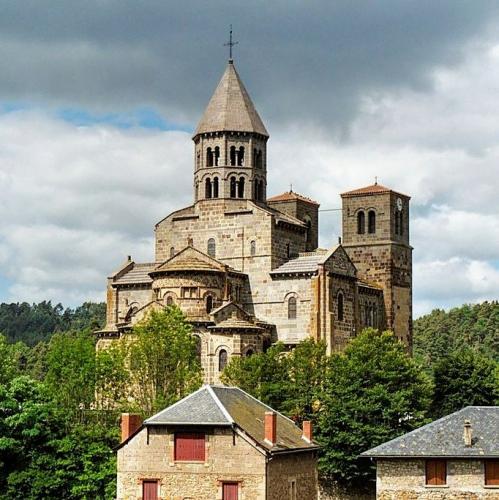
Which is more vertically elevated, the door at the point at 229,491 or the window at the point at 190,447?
the window at the point at 190,447

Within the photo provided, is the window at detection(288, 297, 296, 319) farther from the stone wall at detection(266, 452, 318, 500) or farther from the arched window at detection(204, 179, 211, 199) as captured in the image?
the stone wall at detection(266, 452, 318, 500)

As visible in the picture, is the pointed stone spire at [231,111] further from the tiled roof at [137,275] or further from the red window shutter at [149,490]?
the red window shutter at [149,490]

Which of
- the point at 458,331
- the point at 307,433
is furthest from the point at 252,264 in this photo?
the point at 458,331

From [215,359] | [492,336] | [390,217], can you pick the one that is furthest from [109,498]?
[492,336]

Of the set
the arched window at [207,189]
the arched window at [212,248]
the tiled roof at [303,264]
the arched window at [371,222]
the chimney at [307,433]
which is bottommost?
the chimney at [307,433]

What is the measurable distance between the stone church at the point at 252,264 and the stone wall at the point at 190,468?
27544 mm

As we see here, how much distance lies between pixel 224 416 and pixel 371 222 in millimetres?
48772

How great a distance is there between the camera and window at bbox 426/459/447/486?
164 feet

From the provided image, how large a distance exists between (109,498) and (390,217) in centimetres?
4370

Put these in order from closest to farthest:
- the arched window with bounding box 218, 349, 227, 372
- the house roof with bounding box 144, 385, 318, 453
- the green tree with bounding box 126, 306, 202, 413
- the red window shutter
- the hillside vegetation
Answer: the house roof with bounding box 144, 385, 318, 453 → the red window shutter → the green tree with bounding box 126, 306, 202, 413 → the arched window with bounding box 218, 349, 227, 372 → the hillside vegetation

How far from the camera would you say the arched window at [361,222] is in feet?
321

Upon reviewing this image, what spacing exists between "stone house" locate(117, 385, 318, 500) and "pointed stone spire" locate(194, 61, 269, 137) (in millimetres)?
41032

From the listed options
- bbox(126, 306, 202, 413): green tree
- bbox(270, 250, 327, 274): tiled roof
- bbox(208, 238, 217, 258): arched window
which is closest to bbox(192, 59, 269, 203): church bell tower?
bbox(208, 238, 217, 258): arched window

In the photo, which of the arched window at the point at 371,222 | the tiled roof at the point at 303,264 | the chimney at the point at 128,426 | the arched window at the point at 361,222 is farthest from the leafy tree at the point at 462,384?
the chimney at the point at 128,426
